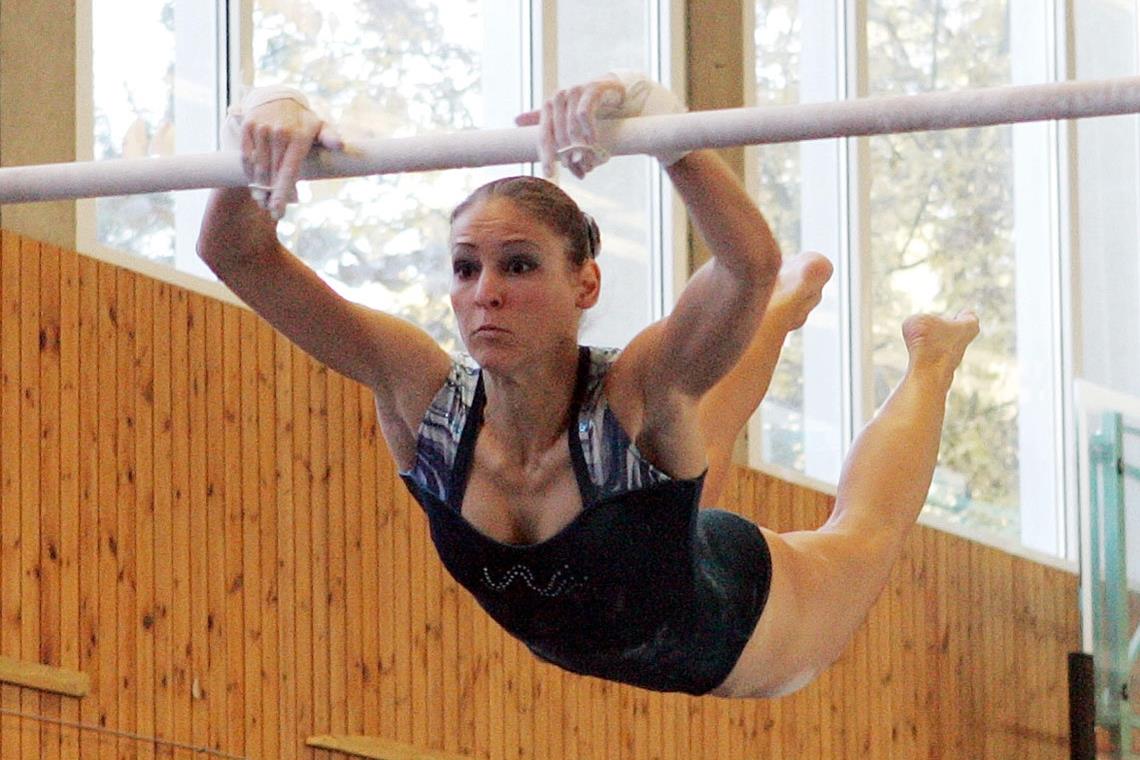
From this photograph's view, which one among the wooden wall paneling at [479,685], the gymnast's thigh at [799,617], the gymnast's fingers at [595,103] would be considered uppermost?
the gymnast's fingers at [595,103]

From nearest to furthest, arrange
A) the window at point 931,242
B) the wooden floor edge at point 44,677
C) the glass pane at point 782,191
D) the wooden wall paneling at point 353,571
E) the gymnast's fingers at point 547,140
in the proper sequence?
1. the gymnast's fingers at point 547,140
2. the wooden floor edge at point 44,677
3. the wooden wall paneling at point 353,571
4. the glass pane at point 782,191
5. the window at point 931,242

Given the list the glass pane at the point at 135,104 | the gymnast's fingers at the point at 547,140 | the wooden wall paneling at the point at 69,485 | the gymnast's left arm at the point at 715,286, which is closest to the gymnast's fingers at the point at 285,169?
the gymnast's fingers at the point at 547,140

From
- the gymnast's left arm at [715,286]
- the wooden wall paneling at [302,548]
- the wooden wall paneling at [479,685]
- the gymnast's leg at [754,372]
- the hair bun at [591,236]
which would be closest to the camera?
the gymnast's left arm at [715,286]

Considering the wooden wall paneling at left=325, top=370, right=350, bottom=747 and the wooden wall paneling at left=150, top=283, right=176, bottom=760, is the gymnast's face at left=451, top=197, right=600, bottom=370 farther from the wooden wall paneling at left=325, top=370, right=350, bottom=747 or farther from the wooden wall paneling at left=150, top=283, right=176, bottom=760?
the wooden wall paneling at left=325, top=370, right=350, bottom=747

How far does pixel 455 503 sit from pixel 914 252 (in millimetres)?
5632

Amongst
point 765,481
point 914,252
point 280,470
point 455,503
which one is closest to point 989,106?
point 455,503

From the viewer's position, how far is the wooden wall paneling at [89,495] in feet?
15.9

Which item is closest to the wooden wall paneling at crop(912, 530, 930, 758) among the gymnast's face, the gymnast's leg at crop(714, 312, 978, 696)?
the gymnast's leg at crop(714, 312, 978, 696)

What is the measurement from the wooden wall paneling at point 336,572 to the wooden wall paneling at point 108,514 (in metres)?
0.77

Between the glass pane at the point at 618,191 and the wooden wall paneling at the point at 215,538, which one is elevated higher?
the glass pane at the point at 618,191

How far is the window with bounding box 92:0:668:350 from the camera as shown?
17.4 feet

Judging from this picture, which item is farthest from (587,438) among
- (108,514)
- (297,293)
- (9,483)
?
(108,514)

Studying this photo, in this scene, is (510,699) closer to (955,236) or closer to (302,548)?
(302,548)

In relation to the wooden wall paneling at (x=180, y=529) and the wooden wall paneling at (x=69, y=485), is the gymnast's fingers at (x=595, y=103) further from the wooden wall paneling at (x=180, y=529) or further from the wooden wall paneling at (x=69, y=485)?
the wooden wall paneling at (x=180, y=529)
